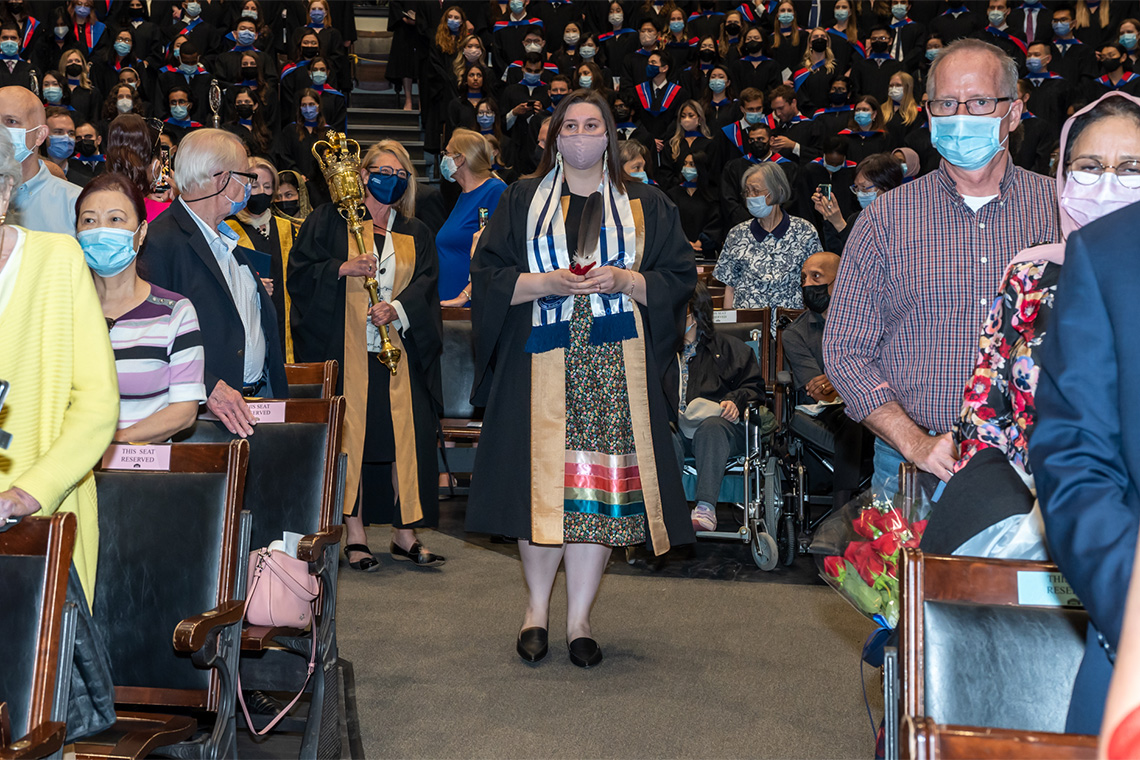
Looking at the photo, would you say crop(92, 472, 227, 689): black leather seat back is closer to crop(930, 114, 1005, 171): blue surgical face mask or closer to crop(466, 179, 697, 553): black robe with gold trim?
crop(466, 179, 697, 553): black robe with gold trim

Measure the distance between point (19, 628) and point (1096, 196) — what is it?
1780mm

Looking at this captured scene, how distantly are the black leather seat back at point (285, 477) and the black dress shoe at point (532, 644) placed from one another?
2.91 feet

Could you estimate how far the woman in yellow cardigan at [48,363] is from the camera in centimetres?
187

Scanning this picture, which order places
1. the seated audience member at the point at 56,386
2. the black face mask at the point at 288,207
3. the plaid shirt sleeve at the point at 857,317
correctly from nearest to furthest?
the seated audience member at the point at 56,386 < the plaid shirt sleeve at the point at 857,317 < the black face mask at the point at 288,207

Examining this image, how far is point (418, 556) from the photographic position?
500 centimetres

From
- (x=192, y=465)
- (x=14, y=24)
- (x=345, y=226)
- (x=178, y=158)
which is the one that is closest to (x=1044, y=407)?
(x=192, y=465)

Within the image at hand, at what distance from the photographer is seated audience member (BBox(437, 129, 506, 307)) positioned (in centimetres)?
642

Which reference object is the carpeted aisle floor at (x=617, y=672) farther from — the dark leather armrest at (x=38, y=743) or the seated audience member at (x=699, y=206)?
the seated audience member at (x=699, y=206)

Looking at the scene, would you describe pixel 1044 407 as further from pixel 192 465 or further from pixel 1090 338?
pixel 192 465

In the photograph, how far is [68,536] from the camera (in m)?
1.71

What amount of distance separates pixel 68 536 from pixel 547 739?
66.8 inches

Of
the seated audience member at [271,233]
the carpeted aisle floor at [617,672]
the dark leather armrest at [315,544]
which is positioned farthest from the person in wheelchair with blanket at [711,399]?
the dark leather armrest at [315,544]

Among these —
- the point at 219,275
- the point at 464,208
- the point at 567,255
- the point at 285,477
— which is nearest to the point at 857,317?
the point at 567,255

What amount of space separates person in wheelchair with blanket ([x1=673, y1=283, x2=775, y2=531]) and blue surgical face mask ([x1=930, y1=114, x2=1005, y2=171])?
8.58 ft
